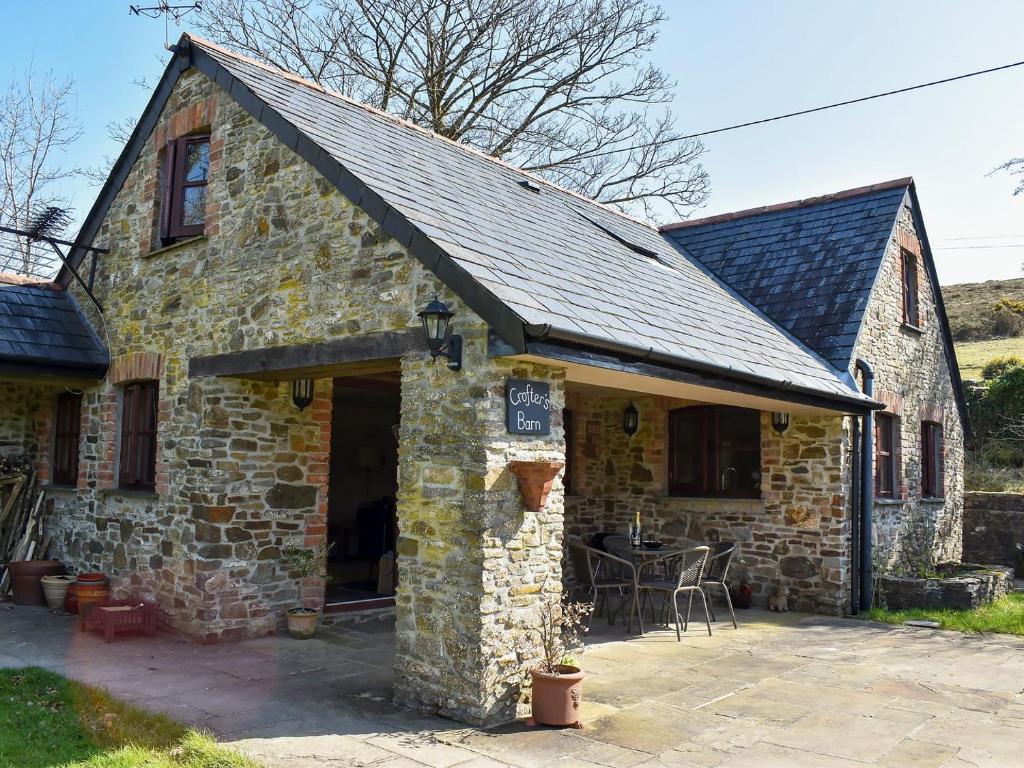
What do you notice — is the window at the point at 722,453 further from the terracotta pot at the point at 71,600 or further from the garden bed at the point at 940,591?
the terracotta pot at the point at 71,600

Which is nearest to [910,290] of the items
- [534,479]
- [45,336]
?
[534,479]

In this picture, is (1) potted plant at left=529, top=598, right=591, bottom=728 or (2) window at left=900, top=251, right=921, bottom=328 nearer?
(1) potted plant at left=529, top=598, right=591, bottom=728

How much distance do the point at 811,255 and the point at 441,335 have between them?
7.94 m

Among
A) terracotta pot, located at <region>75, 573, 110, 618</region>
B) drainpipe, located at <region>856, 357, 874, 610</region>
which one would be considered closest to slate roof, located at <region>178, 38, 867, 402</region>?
drainpipe, located at <region>856, 357, 874, 610</region>

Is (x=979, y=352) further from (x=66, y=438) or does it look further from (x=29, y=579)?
(x=29, y=579)

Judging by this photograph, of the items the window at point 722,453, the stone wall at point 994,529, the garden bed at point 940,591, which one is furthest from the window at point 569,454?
the stone wall at point 994,529

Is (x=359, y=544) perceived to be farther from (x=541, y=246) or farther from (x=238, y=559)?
(x=541, y=246)

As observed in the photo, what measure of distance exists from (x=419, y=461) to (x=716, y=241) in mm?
8833

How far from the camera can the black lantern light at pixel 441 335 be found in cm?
523

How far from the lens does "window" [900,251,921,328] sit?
11555mm

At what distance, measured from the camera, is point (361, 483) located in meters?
13.5

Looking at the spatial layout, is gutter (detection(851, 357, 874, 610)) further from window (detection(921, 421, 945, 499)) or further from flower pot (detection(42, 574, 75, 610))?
flower pot (detection(42, 574, 75, 610))

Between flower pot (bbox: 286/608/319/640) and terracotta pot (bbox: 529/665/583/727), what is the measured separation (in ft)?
10.3

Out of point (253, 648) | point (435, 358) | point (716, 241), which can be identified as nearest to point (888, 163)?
point (716, 241)
